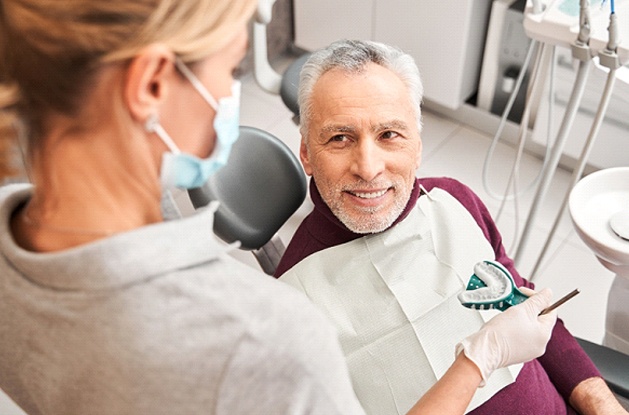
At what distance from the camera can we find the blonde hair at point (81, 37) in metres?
0.58

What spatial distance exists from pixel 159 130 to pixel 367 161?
0.70m

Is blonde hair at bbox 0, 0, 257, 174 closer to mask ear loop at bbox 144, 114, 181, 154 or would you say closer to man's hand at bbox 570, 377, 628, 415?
mask ear loop at bbox 144, 114, 181, 154

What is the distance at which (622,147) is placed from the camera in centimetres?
236

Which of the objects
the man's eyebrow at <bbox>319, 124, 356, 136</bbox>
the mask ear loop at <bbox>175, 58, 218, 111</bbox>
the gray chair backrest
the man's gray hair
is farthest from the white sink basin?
the mask ear loop at <bbox>175, 58, 218, 111</bbox>

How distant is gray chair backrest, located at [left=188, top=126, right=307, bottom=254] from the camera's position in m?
1.54

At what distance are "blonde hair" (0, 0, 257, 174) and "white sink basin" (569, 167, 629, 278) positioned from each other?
3.12 feet

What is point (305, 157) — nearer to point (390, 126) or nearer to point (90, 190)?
point (390, 126)

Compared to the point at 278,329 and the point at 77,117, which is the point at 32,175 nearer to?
the point at 77,117

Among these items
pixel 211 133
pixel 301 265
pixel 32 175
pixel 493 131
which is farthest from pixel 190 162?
pixel 493 131

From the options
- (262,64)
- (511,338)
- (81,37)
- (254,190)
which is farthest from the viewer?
(262,64)

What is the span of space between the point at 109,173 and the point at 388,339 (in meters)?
0.81

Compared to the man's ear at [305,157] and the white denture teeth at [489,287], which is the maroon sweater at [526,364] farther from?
the white denture teeth at [489,287]

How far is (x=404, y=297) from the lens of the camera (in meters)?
1.34

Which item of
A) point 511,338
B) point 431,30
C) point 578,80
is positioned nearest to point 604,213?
point 578,80
